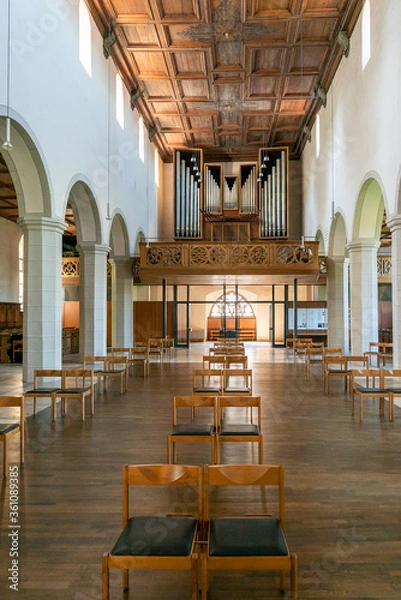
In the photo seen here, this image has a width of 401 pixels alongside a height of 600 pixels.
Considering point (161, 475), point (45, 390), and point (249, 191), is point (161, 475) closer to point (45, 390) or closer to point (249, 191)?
point (45, 390)

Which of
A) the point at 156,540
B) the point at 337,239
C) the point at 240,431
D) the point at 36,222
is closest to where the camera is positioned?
the point at 156,540

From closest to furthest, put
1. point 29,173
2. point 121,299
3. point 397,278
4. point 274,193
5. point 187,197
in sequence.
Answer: point 397,278 → point 29,173 → point 121,299 → point 274,193 → point 187,197

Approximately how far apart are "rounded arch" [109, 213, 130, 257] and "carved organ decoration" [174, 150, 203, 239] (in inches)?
155

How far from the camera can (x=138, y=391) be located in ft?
29.8

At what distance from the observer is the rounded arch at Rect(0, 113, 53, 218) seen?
8797 millimetres

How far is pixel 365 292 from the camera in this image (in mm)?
13203

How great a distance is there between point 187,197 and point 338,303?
8.01m

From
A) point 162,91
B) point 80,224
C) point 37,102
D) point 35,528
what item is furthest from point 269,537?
point 162,91

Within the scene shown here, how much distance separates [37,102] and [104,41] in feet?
18.1

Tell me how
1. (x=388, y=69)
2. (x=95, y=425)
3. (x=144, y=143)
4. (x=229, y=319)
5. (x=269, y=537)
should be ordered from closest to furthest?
(x=269, y=537) < (x=95, y=425) < (x=388, y=69) < (x=144, y=143) < (x=229, y=319)

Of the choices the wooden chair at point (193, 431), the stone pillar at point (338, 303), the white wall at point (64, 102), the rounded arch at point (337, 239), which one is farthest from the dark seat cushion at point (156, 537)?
the stone pillar at point (338, 303)

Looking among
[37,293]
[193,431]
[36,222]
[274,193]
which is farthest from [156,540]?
[274,193]

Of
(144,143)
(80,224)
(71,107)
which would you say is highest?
(144,143)

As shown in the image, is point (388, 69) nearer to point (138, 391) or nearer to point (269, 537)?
point (138, 391)
